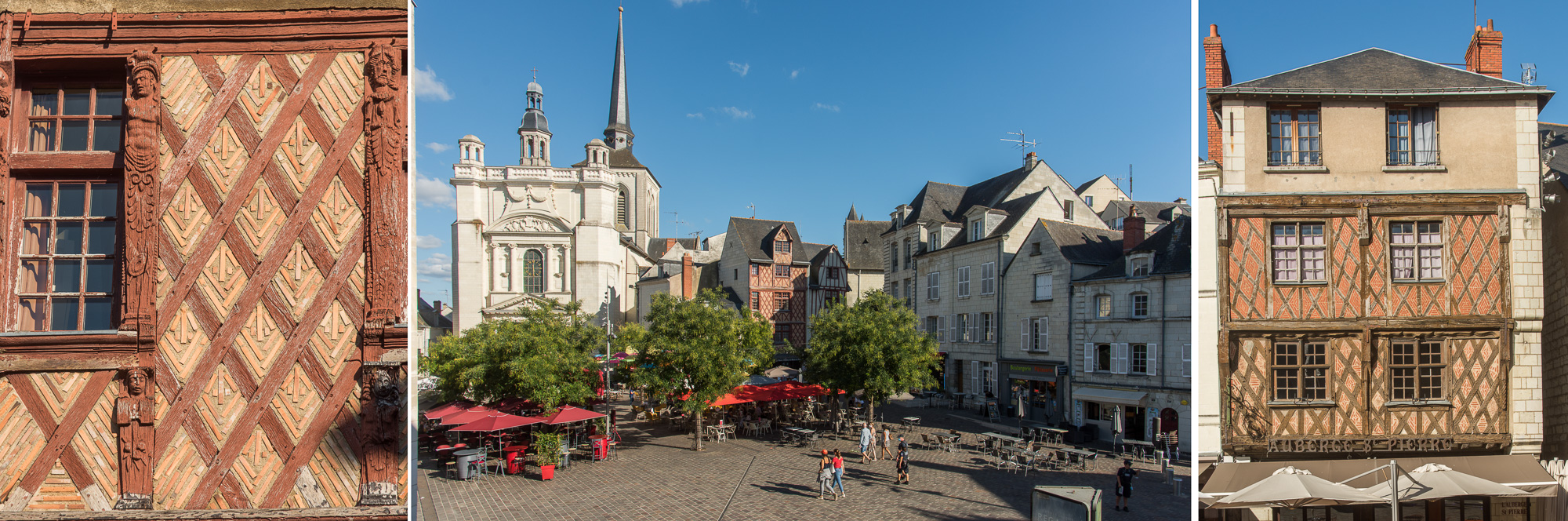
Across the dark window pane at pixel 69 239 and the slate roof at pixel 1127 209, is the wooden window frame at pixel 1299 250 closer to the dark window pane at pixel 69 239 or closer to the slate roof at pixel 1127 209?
the dark window pane at pixel 69 239

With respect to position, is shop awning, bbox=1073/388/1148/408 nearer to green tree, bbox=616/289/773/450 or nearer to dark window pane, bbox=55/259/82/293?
green tree, bbox=616/289/773/450

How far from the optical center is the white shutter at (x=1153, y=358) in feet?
50.1

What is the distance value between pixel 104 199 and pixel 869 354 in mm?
13258

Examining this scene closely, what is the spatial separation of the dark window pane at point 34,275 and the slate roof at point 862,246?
31712 millimetres

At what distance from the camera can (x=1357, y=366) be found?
242 inches

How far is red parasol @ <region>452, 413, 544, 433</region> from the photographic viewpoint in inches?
445

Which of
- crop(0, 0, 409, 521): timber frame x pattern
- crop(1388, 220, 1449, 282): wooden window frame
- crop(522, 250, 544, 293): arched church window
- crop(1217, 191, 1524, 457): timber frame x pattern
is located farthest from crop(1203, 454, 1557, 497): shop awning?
crop(522, 250, 544, 293): arched church window

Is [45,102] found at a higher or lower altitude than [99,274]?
higher

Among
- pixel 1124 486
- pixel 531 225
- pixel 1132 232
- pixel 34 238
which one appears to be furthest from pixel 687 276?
pixel 34 238

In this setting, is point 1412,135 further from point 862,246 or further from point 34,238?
point 862,246

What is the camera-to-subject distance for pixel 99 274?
3748mm

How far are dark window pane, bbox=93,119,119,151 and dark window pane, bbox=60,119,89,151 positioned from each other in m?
0.09

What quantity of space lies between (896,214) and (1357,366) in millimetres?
23725

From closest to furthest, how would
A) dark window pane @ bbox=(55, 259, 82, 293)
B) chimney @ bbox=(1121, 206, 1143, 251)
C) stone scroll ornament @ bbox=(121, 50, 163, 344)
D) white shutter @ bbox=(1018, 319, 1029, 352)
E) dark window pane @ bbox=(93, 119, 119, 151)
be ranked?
stone scroll ornament @ bbox=(121, 50, 163, 344) < dark window pane @ bbox=(55, 259, 82, 293) < dark window pane @ bbox=(93, 119, 119, 151) < chimney @ bbox=(1121, 206, 1143, 251) < white shutter @ bbox=(1018, 319, 1029, 352)
